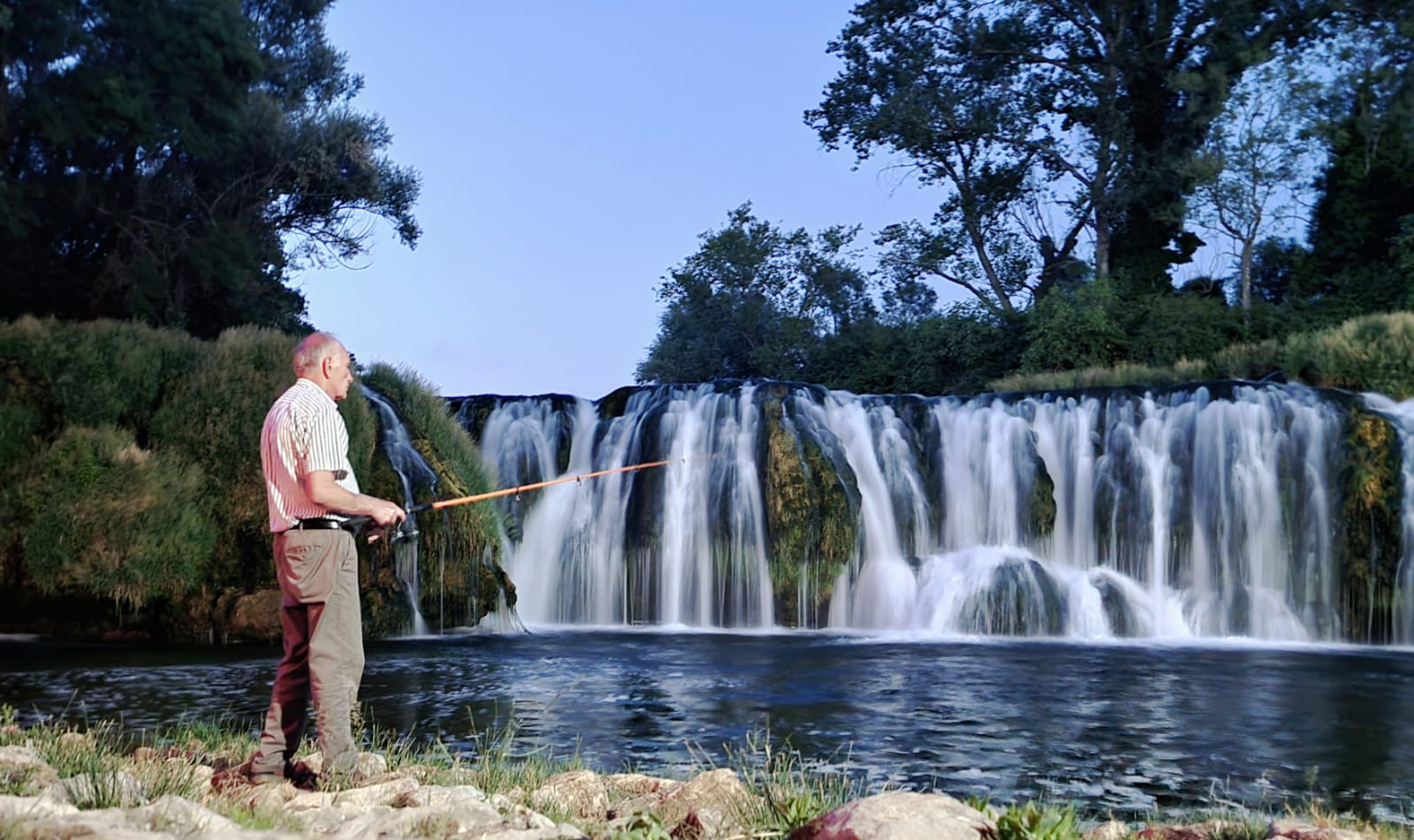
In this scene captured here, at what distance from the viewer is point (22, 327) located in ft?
57.2

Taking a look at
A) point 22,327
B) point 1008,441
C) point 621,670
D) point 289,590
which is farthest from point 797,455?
point 289,590

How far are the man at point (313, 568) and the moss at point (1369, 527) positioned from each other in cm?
1666

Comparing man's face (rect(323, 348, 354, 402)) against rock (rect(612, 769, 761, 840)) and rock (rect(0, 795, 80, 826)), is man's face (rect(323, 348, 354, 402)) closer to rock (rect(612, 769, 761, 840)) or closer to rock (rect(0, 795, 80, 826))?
rock (rect(0, 795, 80, 826))

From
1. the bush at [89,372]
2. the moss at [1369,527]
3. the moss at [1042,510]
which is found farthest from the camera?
the moss at [1042,510]

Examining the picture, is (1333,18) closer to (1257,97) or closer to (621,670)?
A: (1257,97)

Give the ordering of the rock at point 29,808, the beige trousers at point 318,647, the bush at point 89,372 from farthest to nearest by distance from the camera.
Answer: the bush at point 89,372 → the beige trousers at point 318,647 → the rock at point 29,808

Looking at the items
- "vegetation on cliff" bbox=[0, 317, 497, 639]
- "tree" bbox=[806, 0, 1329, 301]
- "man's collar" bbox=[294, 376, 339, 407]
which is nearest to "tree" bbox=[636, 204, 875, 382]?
"tree" bbox=[806, 0, 1329, 301]

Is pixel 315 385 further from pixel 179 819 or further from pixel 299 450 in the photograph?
pixel 179 819

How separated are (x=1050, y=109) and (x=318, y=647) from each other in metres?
40.2

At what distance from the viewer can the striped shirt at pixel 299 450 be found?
594 centimetres

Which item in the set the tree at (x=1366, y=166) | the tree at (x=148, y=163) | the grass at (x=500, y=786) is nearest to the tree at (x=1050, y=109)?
the tree at (x=1366, y=166)

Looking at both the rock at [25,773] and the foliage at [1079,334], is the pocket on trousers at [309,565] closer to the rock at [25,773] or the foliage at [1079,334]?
the rock at [25,773]

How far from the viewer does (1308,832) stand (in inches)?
195

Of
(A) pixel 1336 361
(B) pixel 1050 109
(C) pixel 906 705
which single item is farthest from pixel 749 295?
(C) pixel 906 705
